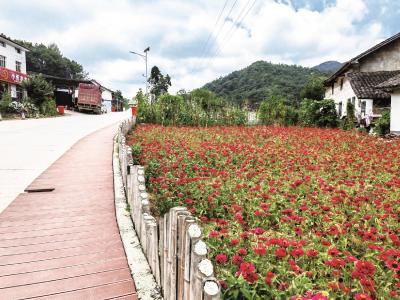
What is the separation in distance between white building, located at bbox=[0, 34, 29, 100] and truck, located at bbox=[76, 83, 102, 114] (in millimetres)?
6374

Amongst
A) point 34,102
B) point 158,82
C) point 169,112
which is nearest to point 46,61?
point 158,82

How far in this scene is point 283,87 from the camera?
4925 centimetres

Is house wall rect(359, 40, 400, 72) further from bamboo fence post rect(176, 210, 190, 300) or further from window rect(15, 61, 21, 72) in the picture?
window rect(15, 61, 21, 72)

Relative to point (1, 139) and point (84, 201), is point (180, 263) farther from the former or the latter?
point (1, 139)

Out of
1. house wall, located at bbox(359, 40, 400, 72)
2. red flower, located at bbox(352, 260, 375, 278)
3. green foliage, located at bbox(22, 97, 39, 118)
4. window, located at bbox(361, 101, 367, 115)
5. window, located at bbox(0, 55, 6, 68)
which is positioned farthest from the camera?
window, located at bbox(0, 55, 6, 68)

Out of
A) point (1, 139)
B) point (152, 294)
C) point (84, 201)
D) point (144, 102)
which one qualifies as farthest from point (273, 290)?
point (144, 102)

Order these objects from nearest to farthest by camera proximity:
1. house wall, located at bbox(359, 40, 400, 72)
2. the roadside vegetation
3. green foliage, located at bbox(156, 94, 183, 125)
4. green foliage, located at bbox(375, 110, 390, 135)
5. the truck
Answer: green foliage, located at bbox(375, 110, 390, 135) < green foliage, located at bbox(156, 94, 183, 125) < house wall, located at bbox(359, 40, 400, 72) < the roadside vegetation < the truck

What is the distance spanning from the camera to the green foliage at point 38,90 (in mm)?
31141

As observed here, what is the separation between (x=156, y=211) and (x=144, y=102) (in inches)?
701

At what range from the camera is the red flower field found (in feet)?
7.97

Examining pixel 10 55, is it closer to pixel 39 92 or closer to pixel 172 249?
pixel 39 92

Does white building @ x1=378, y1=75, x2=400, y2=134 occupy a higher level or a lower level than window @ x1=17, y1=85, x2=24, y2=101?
lower

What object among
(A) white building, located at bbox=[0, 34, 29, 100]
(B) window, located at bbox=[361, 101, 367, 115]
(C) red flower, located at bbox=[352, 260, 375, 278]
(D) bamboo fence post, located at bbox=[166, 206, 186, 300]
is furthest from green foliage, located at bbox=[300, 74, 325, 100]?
(D) bamboo fence post, located at bbox=[166, 206, 186, 300]

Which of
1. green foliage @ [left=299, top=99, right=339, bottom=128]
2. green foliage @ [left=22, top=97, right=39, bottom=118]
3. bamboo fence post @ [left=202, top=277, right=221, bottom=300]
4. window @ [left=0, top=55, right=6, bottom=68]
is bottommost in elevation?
bamboo fence post @ [left=202, top=277, right=221, bottom=300]
